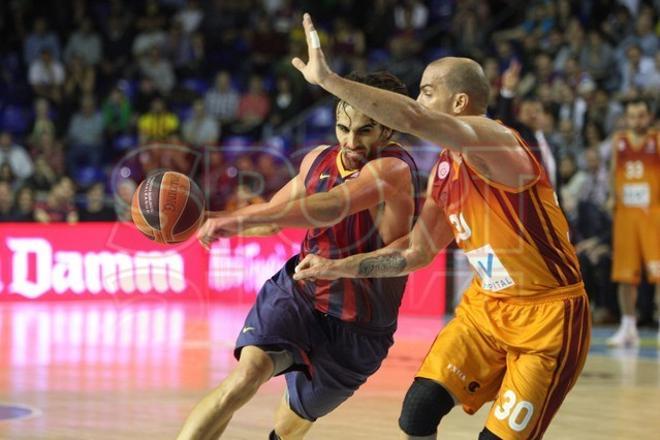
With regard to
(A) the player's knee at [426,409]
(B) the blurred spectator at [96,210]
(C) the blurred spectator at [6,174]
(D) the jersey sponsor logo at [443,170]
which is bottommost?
(B) the blurred spectator at [96,210]

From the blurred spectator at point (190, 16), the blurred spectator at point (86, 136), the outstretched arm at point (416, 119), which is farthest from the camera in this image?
the blurred spectator at point (190, 16)

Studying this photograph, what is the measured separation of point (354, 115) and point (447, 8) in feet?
45.0

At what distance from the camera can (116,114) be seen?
17.1 metres

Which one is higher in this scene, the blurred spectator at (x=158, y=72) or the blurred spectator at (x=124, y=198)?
the blurred spectator at (x=158, y=72)

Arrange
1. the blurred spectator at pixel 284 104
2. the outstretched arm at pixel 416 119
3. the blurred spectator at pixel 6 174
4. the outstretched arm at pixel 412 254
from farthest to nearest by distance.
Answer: the blurred spectator at pixel 284 104, the blurred spectator at pixel 6 174, the outstretched arm at pixel 412 254, the outstretched arm at pixel 416 119

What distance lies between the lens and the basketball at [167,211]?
521 centimetres

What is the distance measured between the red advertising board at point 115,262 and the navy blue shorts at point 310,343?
738 centimetres

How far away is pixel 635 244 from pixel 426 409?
287 inches

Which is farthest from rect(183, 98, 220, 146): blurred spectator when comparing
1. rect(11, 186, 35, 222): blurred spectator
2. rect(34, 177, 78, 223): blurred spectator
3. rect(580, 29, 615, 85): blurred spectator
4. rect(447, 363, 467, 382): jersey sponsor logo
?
rect(447, 363, 467, 382): jersey sponsor logo

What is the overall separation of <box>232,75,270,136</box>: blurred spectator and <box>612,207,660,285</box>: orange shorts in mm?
6464

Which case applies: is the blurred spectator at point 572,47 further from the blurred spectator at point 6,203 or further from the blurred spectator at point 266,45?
the blurred spectator at point 6,203

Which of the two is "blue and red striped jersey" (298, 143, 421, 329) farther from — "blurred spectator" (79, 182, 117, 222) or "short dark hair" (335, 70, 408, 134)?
"blurred spectator" (79, 182, 117, 222)

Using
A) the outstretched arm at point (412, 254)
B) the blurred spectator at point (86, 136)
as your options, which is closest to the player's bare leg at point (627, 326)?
the outstretched arm at point (412, 254)

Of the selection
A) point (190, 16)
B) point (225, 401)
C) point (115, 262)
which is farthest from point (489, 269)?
point (190, 16)
